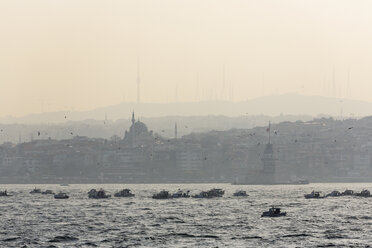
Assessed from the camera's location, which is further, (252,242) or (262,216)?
(262,216)

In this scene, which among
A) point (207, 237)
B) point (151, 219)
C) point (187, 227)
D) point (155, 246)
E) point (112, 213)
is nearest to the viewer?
point (155, 246)

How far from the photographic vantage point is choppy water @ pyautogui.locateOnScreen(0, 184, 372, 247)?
10869 cm

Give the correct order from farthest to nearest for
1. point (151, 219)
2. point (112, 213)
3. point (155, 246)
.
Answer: point (112, 213), point (151, 219), point (155, 246)

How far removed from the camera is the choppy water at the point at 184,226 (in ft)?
357

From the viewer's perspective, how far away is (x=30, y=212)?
16150 centimetres

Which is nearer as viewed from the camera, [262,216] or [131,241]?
[131,241]

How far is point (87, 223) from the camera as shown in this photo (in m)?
134

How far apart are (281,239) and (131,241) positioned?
560 inches

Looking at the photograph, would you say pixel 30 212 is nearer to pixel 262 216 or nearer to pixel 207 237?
pixel 262 216

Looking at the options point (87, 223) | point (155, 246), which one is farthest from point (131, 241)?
point (87, 223)

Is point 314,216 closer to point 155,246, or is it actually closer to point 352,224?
point 352,224

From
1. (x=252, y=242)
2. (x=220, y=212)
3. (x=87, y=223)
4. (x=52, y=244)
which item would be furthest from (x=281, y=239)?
(x=220, y=212)

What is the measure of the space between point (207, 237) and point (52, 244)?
1570 cm

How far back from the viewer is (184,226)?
128 m
